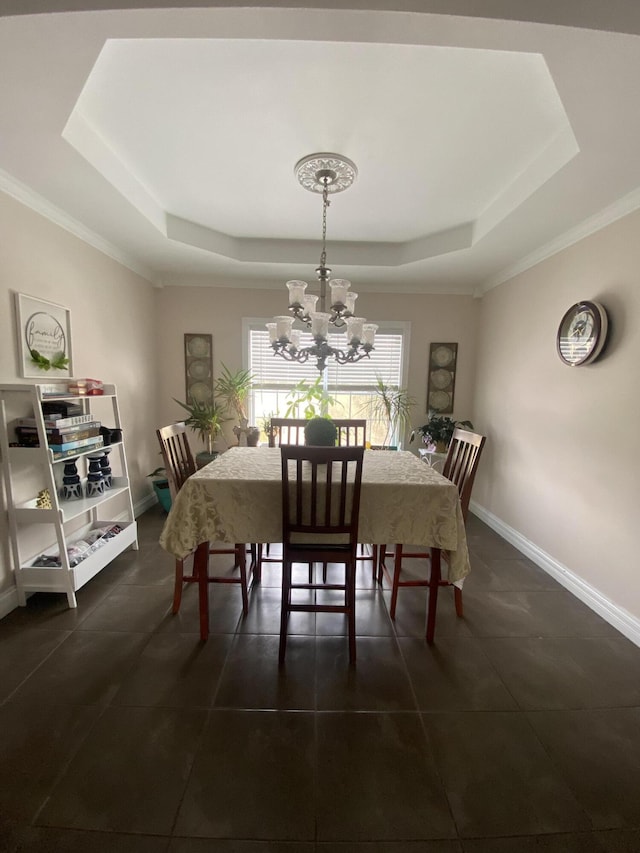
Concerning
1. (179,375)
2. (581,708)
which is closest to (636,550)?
(581,708)

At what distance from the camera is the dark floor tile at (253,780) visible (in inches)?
41.6

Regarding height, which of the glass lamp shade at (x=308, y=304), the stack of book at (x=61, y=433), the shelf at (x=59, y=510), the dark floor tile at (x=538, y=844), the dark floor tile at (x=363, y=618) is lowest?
the dark floor tile at (x=363, y=618)

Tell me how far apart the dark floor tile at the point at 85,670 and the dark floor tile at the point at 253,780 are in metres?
0.55

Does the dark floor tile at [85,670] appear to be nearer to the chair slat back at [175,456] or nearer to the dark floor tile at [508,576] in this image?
the chair slat back at [175,456]

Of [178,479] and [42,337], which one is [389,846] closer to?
[178,479]

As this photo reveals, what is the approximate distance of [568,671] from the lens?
166 cm

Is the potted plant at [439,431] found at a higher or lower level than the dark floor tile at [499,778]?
higher

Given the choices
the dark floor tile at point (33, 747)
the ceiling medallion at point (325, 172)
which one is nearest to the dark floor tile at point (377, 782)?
the dark floor tile at point (33, 747)

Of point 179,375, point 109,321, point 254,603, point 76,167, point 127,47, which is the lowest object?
point 254,603

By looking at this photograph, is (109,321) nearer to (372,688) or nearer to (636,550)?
(372,688)

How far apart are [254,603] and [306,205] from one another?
2.79 m

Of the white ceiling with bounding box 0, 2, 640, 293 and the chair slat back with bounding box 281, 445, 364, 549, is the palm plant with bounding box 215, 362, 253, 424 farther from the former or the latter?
the chair slat back with bounding box 281, 445, 364, 549

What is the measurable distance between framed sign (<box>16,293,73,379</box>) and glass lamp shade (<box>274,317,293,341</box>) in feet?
4.99

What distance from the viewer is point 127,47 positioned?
1.28m
